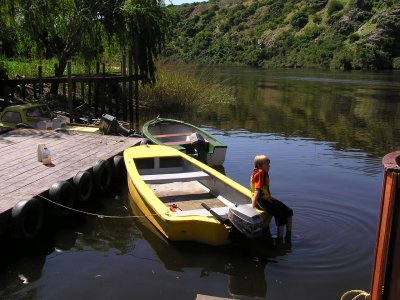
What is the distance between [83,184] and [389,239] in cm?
753

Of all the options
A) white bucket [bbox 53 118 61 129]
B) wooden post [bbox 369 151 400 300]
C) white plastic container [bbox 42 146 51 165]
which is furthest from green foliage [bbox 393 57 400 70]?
wooden post [bbox 369 151 400 300]

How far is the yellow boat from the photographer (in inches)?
304

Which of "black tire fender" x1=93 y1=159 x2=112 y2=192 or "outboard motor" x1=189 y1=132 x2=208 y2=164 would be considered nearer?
"black tire fender" x1=93 y1=159 x2=112 y2=192

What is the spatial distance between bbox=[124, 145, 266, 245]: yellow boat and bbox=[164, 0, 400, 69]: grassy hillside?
73.9 meters

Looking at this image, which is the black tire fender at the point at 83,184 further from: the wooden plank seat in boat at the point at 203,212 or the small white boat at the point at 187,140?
the small white boat at the point at 187,140

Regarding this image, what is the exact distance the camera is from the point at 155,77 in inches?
1029

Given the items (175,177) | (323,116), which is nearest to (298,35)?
(323,116)

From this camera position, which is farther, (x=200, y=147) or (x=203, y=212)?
(x=200, y=147)

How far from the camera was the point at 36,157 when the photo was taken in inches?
453

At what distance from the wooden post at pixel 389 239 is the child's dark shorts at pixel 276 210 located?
381cm

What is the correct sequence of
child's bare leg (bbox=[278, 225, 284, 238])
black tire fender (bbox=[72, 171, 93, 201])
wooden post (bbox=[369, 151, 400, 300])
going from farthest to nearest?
black tire fender (bbox=[72, 171, 93, 201])
child's bare leg (bbox=[278, 225, 284, 238])
wooden post (bbox=[369, 151, 400, 300])

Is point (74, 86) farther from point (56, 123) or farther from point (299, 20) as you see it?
point (299, 20)

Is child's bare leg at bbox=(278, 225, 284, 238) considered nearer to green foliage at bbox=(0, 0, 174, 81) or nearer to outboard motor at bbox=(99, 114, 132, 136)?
outboard motor at bbox=(99, 114, 132, 136)

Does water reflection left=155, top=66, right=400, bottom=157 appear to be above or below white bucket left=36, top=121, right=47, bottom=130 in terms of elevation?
below
